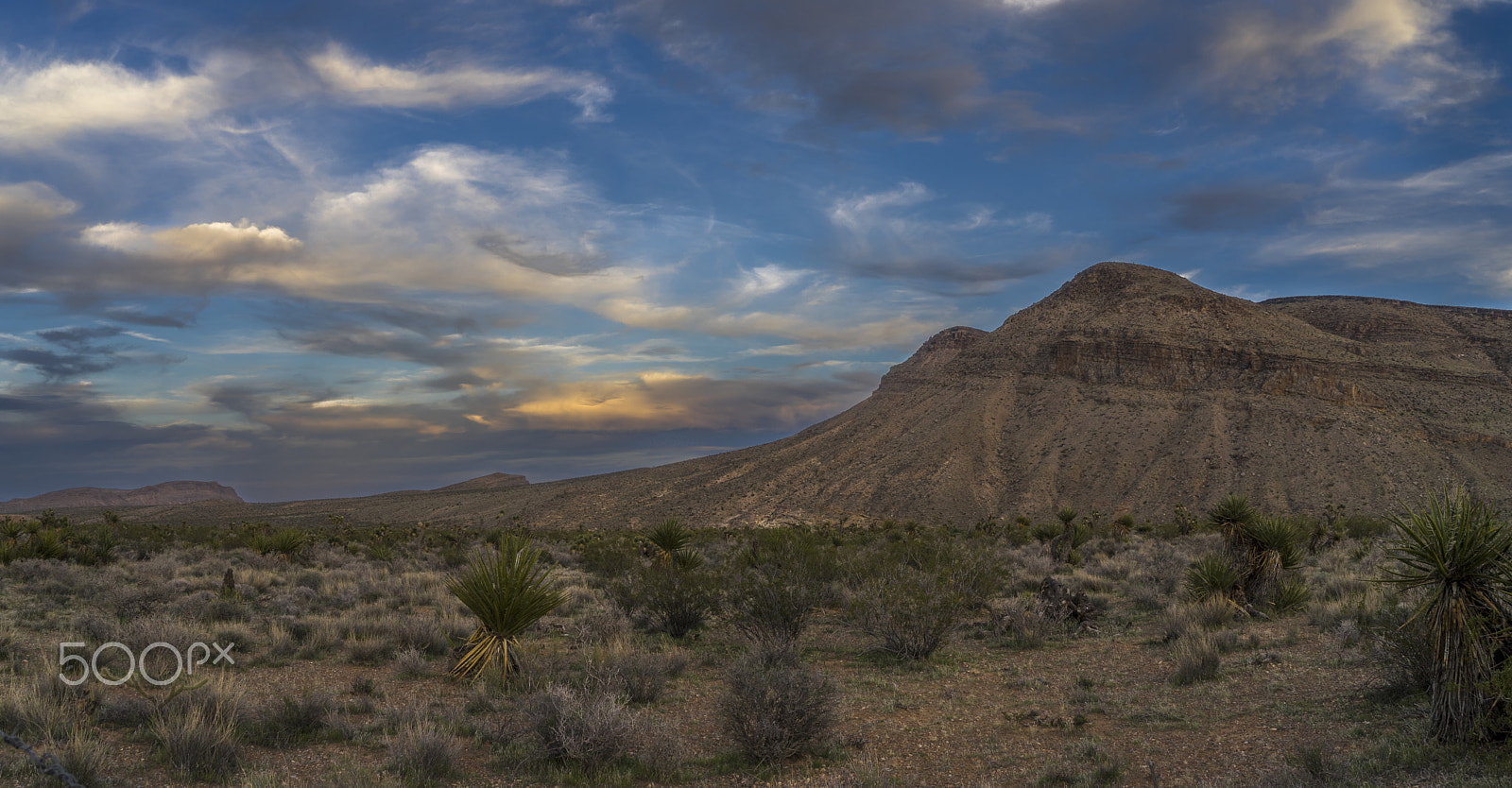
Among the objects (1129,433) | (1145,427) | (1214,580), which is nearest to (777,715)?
(1214,580)

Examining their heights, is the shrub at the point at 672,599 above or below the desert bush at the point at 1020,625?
above

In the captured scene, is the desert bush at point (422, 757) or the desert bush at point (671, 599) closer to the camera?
the desert bush at point (422, 757)

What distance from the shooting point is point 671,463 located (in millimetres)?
90250

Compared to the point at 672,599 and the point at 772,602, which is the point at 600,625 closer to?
the point at 672,599

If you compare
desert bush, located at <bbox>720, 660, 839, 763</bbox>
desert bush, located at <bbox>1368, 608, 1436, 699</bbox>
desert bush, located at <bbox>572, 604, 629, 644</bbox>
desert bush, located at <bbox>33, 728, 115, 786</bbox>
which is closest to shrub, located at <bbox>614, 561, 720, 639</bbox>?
desert bush, located at <bbox>572, 604, 629, 644</bbox>

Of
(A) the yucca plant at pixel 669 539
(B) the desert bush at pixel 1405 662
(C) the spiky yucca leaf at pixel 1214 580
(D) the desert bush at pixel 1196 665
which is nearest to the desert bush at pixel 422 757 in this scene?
(D) the desert bush at pixel 1196 665

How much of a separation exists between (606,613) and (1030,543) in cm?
2066

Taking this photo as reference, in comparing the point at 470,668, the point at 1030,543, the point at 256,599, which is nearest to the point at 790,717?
the point at 470,668

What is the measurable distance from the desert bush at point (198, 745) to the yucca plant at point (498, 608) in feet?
9.76

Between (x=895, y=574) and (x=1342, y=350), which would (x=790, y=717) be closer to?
(x=895, y=574)

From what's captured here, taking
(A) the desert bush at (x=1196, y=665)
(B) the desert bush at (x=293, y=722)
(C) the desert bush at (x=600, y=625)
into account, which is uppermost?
(B) the desert bush at (x=293, y=722)

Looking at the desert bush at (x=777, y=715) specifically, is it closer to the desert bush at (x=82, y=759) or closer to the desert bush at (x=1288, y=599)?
the desert bush at (x=82, y=759)

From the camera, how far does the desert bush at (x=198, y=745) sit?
612cm

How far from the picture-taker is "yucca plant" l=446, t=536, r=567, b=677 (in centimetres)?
931
